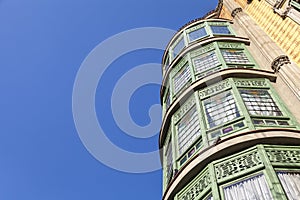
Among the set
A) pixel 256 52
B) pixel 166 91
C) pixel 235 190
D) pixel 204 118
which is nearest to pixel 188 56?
pixel 166 91

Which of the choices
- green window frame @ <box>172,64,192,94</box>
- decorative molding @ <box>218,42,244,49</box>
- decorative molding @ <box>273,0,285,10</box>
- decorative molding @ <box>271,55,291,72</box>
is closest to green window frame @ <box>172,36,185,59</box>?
green window frame @ <box>172,64,192,94</box>

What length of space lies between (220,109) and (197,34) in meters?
7.24

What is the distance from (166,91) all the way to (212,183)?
8.13m

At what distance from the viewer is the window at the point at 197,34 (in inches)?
642

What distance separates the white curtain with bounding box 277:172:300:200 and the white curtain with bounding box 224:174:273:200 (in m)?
0.35

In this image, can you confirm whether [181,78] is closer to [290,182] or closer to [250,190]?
[250,190]

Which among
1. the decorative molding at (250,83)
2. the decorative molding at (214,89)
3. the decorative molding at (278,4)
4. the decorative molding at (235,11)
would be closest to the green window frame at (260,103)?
the decorative molding at (250,83)

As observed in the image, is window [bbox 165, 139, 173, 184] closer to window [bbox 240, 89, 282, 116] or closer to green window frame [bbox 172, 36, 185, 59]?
window [bbox 240, 89, 282, 116]

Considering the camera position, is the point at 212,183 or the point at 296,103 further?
the point at 296,103

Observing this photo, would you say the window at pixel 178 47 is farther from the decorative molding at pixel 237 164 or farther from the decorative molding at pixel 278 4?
the decorative molding at pixel 237 164

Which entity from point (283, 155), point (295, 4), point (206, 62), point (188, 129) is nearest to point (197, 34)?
point (206, 62)

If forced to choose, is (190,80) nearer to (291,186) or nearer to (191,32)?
(191,32)

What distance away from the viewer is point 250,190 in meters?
7.09

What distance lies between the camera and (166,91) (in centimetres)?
1545
